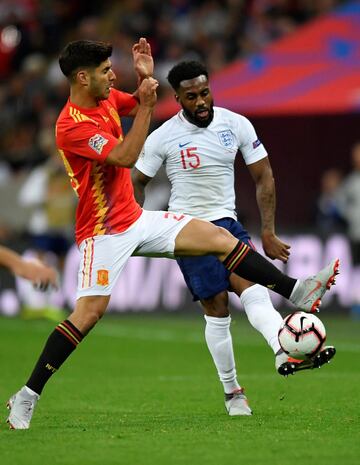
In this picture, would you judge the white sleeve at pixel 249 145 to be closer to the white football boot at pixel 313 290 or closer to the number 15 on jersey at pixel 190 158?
the number 15 on jersey at pixel 190 158

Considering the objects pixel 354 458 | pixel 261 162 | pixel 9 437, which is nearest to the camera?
pixel 354 458

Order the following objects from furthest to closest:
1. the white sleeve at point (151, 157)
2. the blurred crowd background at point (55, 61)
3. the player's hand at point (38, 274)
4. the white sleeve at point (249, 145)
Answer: the blurred crowd background at point (55, 61), the white sleeve at point (151, 157), the white sleeve at point (249, 145), the player's hand at point (38, 274)

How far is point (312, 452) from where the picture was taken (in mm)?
6648

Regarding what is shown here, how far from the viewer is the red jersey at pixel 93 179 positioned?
7965 mm

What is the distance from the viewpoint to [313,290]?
308 inches

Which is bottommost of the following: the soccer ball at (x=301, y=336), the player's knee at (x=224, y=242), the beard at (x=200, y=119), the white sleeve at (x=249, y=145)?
the soccer ball at (x=301, y=336)

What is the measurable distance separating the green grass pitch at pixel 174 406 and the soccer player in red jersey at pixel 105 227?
0.59 metres

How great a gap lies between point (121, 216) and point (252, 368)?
4.19m

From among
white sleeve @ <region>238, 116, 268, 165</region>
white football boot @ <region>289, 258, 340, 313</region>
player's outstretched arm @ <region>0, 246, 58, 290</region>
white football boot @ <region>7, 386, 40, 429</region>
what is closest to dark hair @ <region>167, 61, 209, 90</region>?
white sleeve @ <region>238, 116, 268, 165</region>

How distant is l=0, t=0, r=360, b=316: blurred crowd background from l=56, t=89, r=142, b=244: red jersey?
904cm

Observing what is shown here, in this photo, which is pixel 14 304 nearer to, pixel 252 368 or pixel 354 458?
pixel 252 368

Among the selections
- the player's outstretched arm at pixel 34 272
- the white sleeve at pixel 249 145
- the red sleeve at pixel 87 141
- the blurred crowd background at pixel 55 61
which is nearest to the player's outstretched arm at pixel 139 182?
the white sleeve at pixel 249 145

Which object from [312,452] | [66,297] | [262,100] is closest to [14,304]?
[66,297]

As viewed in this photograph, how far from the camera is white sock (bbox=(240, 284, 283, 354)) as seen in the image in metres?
8.25
